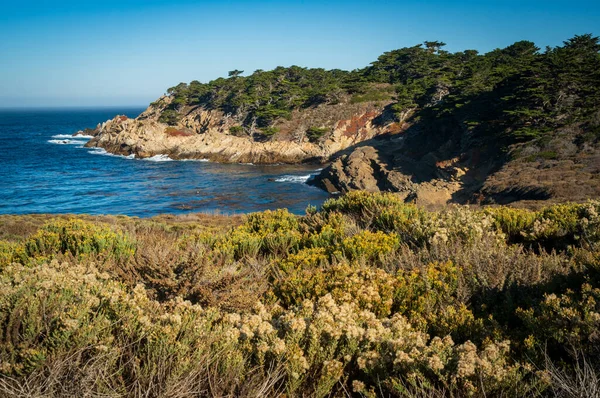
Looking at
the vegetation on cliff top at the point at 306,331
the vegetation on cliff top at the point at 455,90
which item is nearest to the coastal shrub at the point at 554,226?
the vegetation on cliff top at the point at 306,331

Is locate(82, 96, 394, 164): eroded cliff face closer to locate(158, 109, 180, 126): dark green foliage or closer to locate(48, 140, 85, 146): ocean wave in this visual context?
locate(158, 109, 180, 126): dark green foliage

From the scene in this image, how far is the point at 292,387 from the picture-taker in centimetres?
256

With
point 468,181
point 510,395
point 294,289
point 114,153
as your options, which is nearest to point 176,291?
point 294,289

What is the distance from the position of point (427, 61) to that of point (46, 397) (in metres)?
74.9

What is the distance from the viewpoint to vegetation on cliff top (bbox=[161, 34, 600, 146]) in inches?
1202

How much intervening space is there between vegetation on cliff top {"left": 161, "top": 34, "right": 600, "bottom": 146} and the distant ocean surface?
612 inches

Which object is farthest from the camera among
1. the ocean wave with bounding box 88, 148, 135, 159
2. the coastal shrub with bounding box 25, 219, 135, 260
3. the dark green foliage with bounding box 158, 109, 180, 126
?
the dark green foliage with bounding box 158, 109, 180, 126

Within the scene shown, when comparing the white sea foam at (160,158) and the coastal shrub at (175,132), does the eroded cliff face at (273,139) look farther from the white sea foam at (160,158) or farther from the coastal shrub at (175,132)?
the white sea foam at (160,158)

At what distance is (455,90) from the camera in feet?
140

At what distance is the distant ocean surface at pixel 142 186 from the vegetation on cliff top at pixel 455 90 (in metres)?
15.5

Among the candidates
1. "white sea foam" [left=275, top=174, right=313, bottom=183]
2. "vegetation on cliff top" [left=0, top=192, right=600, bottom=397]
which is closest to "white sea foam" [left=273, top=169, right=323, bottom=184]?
"white sea foam" [left=275, top=174, right=313, bottom=183]

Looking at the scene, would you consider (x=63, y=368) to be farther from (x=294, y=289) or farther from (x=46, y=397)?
(x=294, y=289)

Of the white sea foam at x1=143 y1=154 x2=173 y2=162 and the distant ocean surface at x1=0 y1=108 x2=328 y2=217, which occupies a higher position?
the white sea foam at x1=143 y1=154 x2=173 y2=162

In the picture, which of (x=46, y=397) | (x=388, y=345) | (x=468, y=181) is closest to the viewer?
(x=46, y=397)
